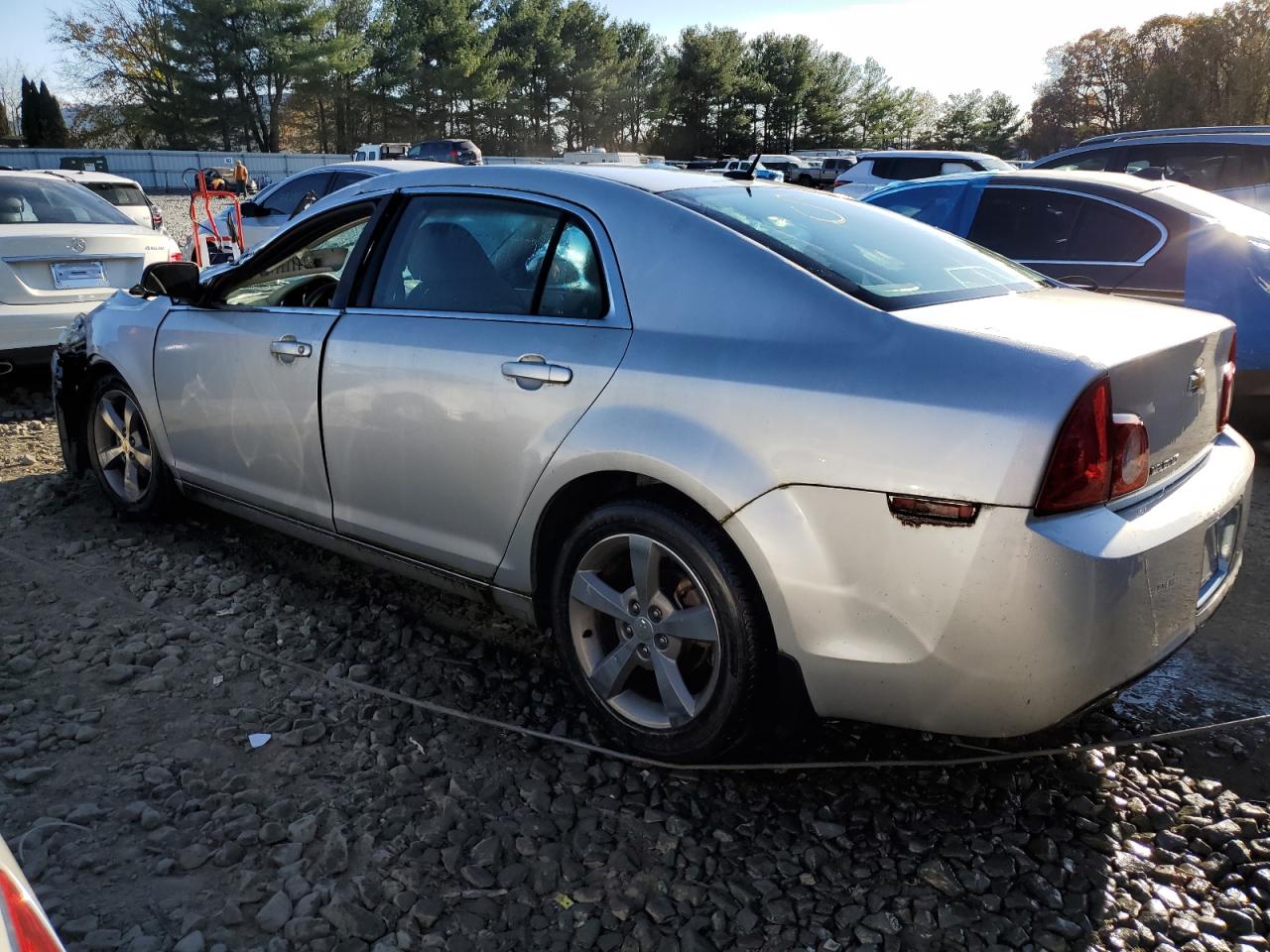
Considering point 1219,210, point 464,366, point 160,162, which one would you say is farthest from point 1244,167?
point 160,162

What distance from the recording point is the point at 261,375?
11.6 feet

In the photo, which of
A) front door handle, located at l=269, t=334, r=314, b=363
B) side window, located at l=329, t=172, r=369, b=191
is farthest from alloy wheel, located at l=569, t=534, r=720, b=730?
side window, located at l=329, t=172, r=369, b=191

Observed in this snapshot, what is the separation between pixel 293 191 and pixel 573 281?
8.86 metres

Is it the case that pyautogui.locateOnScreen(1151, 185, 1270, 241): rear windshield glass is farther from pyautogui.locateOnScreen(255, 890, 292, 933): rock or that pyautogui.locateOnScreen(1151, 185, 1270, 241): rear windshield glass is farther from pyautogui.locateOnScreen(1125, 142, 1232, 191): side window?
pyautogui.locateOnScreen(255, 890, 292, 933): rock

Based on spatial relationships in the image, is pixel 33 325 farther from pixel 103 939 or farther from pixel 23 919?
pixel 23 919

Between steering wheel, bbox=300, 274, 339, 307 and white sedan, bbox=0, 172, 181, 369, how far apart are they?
10.1 feet

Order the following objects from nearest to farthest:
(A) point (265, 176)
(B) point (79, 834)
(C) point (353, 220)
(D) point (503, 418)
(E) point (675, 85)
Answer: (B) point (79, 834), (D) point (503, 418), (C) point (353, 220), (A) point (265, 176), (E) point (675, 85)

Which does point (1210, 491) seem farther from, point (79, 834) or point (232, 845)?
point (79, 834)

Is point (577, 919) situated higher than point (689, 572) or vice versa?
point (689, 572)

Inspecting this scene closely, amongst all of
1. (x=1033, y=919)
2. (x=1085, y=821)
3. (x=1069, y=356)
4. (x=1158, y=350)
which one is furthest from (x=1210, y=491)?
(x=1033, y=919)

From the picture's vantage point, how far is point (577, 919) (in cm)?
214

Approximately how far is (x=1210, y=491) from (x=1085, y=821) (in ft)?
2.93

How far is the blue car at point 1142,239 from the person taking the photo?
502 centimetres

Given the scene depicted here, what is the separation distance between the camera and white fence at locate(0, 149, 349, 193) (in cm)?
3472
